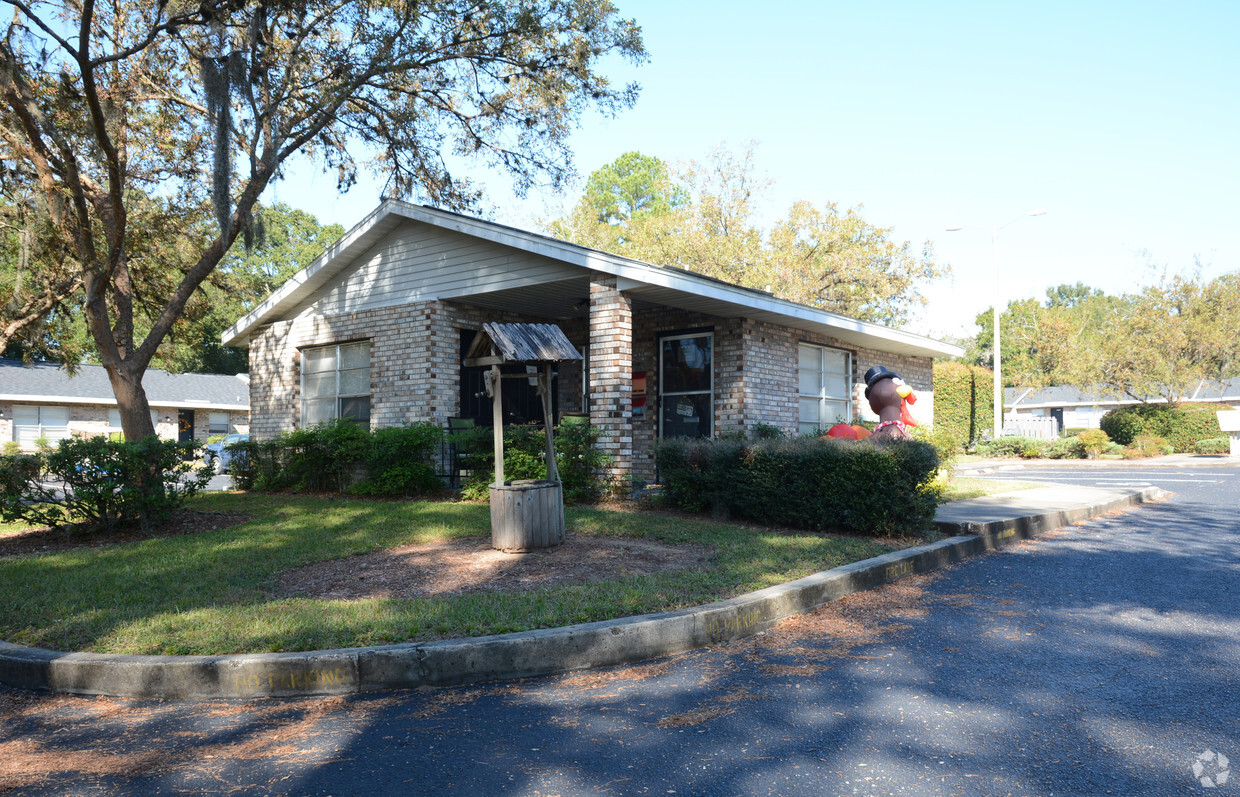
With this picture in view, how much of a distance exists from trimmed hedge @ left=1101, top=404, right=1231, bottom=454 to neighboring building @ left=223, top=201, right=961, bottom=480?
17753mm

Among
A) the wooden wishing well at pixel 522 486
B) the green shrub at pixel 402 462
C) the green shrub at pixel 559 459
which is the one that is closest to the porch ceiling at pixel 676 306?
the green shrub at pixel 559 459

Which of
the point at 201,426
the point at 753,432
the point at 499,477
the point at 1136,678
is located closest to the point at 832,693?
the point at 1136,678

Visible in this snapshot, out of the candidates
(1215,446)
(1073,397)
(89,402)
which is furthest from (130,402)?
(1073,397)

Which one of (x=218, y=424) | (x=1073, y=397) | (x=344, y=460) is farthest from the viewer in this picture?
(x=1073, y=397)

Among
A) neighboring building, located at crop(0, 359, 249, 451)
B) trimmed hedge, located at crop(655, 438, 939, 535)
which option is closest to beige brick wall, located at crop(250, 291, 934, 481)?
trimmed hedge, located at crop(655, 438, 939, 535)

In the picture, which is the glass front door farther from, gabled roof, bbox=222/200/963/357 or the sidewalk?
the sidewalk

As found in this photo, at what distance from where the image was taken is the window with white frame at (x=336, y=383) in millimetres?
14055

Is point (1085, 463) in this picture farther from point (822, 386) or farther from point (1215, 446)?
point (822, 386)

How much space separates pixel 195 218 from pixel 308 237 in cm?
4162

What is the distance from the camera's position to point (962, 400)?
2416 cm

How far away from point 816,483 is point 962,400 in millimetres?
18109

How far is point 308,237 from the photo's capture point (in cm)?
5394

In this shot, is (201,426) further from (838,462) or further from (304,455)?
(838,462)

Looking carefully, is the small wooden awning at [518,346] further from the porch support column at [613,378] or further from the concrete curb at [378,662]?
the concrete curb at [378,662]
